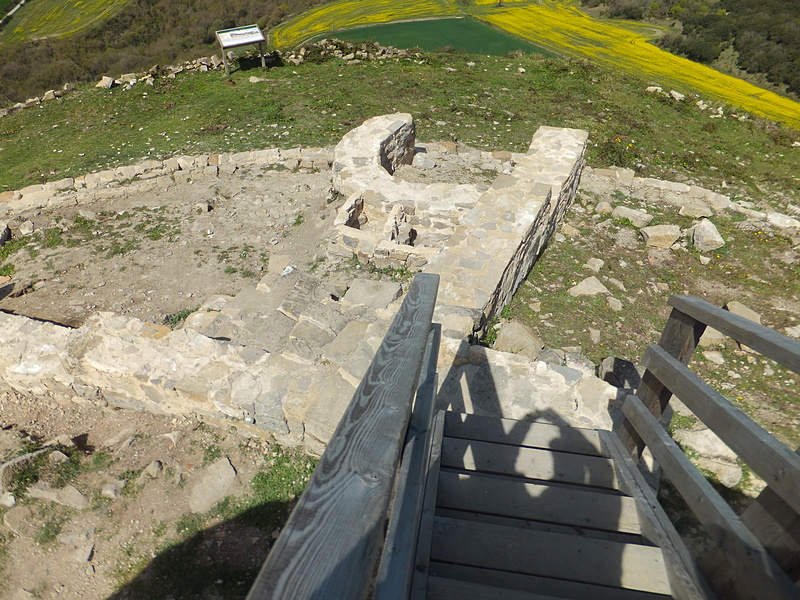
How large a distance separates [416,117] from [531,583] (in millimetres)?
11251

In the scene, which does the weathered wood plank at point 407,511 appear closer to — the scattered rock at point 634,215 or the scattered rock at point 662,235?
the scattered rock at point 662,235

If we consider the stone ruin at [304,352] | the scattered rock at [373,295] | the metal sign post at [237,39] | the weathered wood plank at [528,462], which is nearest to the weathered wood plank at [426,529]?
the weathered wood plank at [528,462]

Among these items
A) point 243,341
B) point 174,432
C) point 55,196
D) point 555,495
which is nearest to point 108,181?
point 55,196

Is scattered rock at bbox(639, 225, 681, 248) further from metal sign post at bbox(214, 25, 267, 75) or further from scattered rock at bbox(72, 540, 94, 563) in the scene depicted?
metal sign post at bbox(214, 25, 267, 75)

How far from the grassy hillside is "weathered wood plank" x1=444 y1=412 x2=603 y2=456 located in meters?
8.28

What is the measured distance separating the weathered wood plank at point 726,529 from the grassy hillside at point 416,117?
8.83 m

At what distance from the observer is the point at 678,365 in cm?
219

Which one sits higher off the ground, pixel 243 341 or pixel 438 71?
pixel 438 71

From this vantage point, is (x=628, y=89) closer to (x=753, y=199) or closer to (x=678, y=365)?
(x=753, y=199)

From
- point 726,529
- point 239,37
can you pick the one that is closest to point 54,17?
point 239,37

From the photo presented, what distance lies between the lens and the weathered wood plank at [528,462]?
8.28 feet

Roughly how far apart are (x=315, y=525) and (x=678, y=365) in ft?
6.62

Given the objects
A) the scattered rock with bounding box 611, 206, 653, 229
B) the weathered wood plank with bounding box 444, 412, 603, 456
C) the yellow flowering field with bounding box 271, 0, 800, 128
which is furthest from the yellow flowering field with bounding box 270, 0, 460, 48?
the weathered wood plank with bounding box 444, 412, 603, 456

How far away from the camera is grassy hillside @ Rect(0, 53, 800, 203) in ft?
31.8
